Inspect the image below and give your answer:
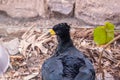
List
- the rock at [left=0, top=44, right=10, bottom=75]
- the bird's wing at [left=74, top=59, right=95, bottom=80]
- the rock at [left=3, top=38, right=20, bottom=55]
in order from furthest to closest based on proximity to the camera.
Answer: the rock at [left=3, top=38, right=20, bottom=55] → the bird's wing at [left=74, top=59, right=95, bottom=80] → the rock at [left=0, top=44, right=10, bottom=75]

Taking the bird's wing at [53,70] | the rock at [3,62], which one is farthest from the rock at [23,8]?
the rock at [3,62]

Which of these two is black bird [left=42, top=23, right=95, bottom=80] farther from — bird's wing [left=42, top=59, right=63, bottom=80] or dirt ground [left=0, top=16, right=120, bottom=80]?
dirt ground [left=0, top=16, right=120, bottom=80]

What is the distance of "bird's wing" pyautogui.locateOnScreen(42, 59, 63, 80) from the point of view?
1.86 metres

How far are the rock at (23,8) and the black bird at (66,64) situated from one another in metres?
0.69

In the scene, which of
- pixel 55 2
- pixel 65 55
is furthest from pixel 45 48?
pixel 65 55

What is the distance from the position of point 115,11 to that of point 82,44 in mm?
334

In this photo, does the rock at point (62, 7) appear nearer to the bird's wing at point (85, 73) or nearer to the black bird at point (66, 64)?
the black bird at point (66, 64)

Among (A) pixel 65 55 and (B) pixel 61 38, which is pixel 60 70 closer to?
(A) pixel 65 55

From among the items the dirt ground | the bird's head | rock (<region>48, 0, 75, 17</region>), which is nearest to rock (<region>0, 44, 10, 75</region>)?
the bird's head

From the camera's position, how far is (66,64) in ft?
6.47

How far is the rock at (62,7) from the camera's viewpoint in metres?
2.85

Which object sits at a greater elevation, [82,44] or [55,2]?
[55,2]

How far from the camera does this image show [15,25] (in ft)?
9.41

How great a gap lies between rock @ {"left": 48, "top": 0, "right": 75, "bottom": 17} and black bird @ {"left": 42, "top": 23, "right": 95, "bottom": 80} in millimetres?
642
